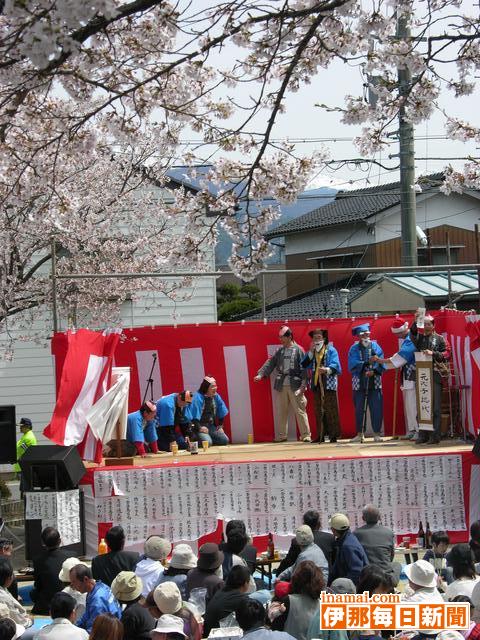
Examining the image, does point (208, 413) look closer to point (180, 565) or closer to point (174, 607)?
point (180, 565)

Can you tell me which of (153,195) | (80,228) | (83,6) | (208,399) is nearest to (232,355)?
(208,399)

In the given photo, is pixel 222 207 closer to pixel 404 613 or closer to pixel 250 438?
pixel 404 613

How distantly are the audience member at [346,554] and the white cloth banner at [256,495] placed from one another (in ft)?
9.11

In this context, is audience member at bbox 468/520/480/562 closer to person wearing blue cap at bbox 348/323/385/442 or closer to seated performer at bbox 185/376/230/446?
person wearing blue cap at bbox 348/323/385/442

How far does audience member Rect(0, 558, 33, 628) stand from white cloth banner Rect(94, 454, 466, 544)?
11.2ft

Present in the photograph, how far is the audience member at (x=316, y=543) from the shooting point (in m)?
8.81

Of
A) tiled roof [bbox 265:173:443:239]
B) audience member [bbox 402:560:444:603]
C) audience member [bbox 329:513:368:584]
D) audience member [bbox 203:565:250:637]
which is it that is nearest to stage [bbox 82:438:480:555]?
audience member [bbox 329:513:368:584]

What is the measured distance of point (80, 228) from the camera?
17281 mm

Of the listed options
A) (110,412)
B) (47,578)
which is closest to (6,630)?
(47,578)

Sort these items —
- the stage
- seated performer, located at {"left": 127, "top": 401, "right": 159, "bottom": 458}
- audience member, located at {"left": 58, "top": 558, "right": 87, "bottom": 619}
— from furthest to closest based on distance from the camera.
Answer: seated performer, located at {"left": 127, "top": 401, "right": 159, "bottom": 458} → the stage → audience member, located at {"left": 58, "top": 558, "right": 87, "bottom": 619}

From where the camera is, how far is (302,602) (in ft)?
21.8

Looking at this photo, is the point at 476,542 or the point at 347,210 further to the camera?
the point at 347,210

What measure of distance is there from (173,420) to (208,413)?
2.01 feet

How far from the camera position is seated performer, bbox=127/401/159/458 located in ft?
42.7
